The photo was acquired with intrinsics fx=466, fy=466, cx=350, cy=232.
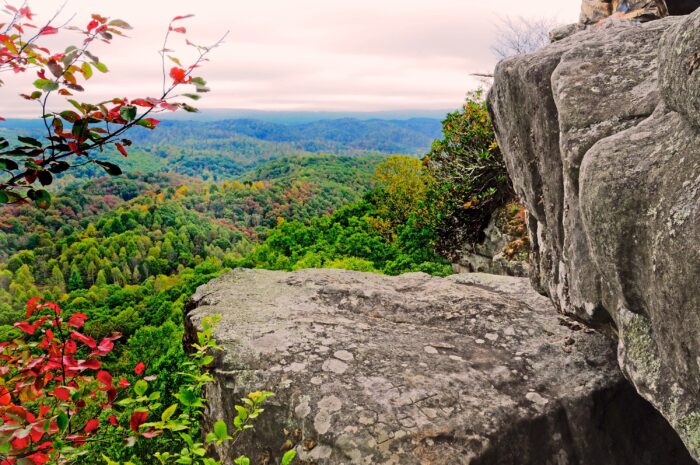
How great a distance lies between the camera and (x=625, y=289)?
14.2 feet

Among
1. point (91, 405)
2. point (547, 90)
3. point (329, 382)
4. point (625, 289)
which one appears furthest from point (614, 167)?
point (91, 405)

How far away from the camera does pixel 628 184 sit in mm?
3959

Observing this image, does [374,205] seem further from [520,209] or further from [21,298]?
[21,298]

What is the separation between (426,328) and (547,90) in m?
3.82

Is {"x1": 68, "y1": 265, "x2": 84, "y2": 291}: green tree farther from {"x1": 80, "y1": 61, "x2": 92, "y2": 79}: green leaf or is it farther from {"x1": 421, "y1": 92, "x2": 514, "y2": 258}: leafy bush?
{"x1": 80, "y1": 61, "x2": 92, "y2": 79}: green leaf

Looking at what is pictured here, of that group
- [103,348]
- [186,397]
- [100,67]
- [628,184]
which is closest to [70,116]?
[100,67]

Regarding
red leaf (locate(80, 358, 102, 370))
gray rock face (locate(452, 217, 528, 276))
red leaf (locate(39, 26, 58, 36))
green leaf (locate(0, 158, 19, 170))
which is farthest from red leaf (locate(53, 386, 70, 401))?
gray rock face (locate(452, 217, 528, 276))

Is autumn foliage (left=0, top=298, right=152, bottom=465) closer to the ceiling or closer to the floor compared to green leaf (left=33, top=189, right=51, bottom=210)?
closer to the floor

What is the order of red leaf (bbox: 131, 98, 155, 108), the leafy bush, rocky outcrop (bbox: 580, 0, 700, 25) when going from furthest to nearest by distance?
1. the leafy bush
2. rocky outcrop (bbox: 580, 0, 700, 25)
3. red leaf (bbox: 131, 98, 155, 108)

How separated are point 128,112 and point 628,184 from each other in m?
4.00

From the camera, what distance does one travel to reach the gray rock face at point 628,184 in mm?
3576

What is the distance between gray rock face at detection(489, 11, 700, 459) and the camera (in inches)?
141

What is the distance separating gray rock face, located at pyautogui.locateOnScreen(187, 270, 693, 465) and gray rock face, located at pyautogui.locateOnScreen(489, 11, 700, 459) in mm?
956

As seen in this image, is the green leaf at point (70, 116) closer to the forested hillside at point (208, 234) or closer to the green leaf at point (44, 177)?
the green leaf at point (44, 177)
